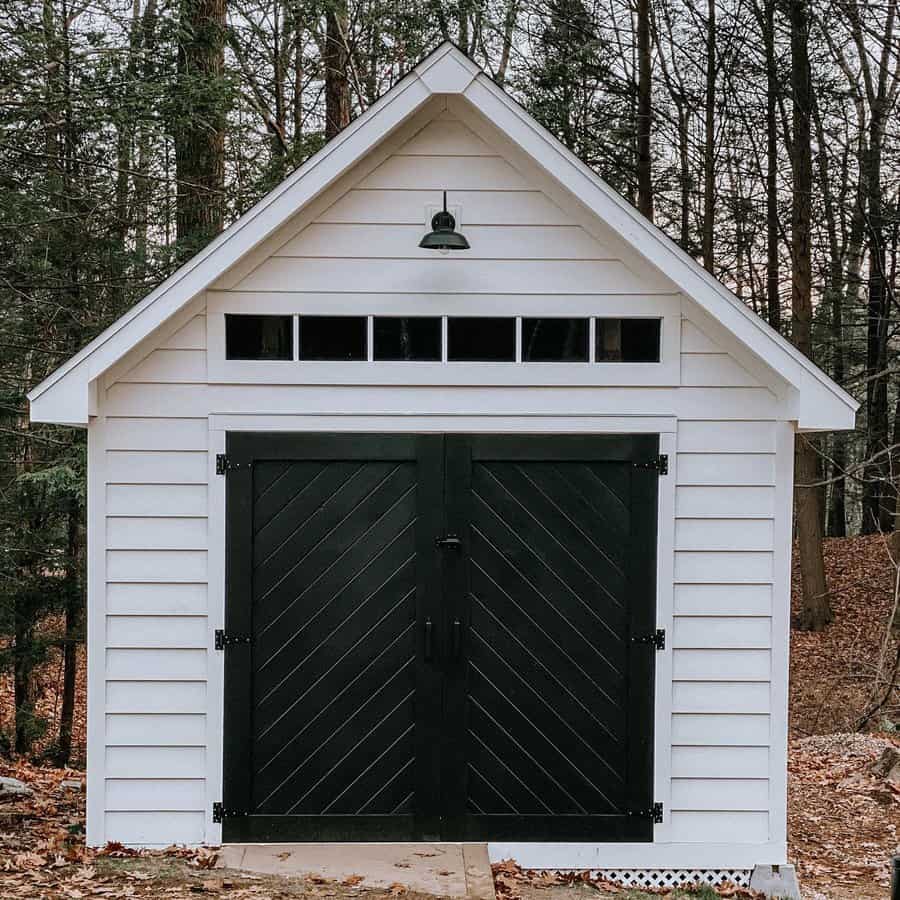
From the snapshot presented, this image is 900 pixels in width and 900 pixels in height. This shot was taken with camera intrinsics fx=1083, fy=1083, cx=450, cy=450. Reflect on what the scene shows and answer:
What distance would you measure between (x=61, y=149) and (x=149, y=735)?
7.47 meters

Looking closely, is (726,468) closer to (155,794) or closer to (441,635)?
(441,635)

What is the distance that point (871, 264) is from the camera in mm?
15930

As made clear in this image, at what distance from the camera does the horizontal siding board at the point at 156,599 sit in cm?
614

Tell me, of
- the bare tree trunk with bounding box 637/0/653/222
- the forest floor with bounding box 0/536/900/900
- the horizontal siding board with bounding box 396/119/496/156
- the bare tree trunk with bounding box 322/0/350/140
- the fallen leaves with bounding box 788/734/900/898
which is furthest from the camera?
the bare tree trunk with bounding box 637/0/653/222

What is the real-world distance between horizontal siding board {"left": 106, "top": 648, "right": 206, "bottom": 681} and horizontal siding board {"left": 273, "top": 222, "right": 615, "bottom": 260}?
Result: 2.35 m

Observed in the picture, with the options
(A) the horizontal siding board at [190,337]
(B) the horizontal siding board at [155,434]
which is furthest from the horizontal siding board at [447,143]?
(B) the horizontal siding board at [155,434]

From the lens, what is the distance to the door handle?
20.3ft

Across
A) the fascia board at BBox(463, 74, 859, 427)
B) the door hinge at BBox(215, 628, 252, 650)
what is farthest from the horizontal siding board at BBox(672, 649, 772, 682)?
the door hinge at BBox(215, 628, 252, 650)

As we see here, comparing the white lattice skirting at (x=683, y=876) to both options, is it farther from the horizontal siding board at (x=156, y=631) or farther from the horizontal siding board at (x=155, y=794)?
the horizontal siding board at (x=156, y=631)

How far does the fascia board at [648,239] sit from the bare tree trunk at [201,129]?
4.93 metres

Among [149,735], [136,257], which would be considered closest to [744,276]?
[136,257]

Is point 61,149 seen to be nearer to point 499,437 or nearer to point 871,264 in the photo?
point 499,437

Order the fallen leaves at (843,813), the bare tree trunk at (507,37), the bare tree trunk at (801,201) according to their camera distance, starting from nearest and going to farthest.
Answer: the fallen leaves at (843,813) < the bare tree trunk at (801,201) < the bare tree trunk at (507,37)

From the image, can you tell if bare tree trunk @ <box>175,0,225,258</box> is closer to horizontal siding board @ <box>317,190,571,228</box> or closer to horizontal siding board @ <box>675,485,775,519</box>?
horizontal siding board @ <box>317,190,571,228</box>
